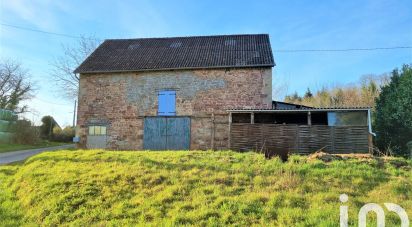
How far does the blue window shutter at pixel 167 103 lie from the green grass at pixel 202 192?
731 centimetres

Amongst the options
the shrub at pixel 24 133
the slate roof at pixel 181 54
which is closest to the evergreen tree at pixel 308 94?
the slate roof at pixel 181 54

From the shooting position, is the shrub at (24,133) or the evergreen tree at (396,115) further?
the shrub at (24,133)

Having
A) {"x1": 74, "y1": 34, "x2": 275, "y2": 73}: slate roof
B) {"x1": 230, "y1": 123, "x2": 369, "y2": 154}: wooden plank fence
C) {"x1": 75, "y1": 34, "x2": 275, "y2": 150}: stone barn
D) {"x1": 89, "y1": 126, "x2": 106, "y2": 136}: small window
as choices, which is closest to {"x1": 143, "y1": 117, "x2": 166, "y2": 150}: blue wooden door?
{"x1": 75, "y1": 34, "x2": 275, "y2": 150}: stone barn

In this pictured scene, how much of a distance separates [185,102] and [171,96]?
827 millimetres

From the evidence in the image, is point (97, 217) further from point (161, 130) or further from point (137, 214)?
point (161, 130)

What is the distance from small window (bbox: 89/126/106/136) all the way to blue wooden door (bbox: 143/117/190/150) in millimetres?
2386

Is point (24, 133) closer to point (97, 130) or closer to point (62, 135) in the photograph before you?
point (62, 135)

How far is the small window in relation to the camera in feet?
61.6

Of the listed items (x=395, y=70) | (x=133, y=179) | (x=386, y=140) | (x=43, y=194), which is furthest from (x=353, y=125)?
(x=43, y=194)

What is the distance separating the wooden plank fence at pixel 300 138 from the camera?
1513 centimetres

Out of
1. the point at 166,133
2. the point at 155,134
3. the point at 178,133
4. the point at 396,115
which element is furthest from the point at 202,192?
the point at 396,115

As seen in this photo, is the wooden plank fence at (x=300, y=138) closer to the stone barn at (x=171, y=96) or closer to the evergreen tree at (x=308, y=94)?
the stone barn at (x=171, y=96)

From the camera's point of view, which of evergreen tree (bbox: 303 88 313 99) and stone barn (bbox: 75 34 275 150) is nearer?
stone barn (bbox: 75 34 275 150)

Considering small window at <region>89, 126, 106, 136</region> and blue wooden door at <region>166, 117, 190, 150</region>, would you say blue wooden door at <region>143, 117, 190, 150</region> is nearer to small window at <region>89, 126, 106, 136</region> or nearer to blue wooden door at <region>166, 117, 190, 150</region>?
blue wooden door at <region>166, 117, 190, 150</region>
